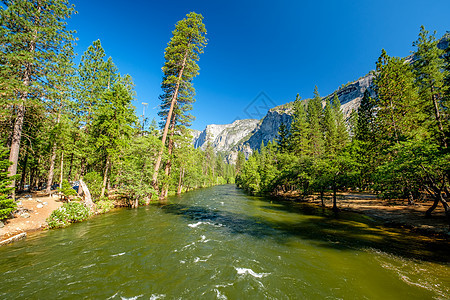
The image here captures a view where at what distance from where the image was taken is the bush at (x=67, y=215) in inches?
430

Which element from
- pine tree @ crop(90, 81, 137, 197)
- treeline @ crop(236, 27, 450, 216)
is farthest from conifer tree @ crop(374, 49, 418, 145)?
pine tree @ crop(90, 81, 137, 197)

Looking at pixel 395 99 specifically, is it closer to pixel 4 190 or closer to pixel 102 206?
pixel 102 206

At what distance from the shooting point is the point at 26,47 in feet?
38.2

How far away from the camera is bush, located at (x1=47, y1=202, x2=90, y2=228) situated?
10.9 metres

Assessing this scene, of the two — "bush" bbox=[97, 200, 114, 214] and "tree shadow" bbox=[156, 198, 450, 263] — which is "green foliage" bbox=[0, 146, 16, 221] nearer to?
"bush" bbox=[97, 200, 114, 214]

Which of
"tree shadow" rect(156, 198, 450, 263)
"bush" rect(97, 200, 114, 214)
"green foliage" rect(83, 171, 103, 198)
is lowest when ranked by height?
"tree shadow" rect(156, 198, 450, 263)

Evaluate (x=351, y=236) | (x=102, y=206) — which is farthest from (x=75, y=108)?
(x=351, y=236)

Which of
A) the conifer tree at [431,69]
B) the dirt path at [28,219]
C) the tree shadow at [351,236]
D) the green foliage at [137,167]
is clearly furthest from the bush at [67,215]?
the conifer tree at [431,69]

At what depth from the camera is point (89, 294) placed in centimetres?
486

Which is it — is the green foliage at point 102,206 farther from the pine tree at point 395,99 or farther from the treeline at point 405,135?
the pine tree at point 395,99

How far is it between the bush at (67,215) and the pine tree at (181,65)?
1083 centimetres

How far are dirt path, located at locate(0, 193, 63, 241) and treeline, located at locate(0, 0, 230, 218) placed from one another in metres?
1.23

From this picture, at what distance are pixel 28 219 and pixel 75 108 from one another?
12.9 meters

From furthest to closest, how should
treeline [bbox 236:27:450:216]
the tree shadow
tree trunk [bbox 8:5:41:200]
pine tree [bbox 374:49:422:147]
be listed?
1. pine tree [bbox 374:49:422:147]
2. tree trunk [bbox 8:5:41:200]
3. treeline [bbox 236:27:450:216]
4. the tree shadow
